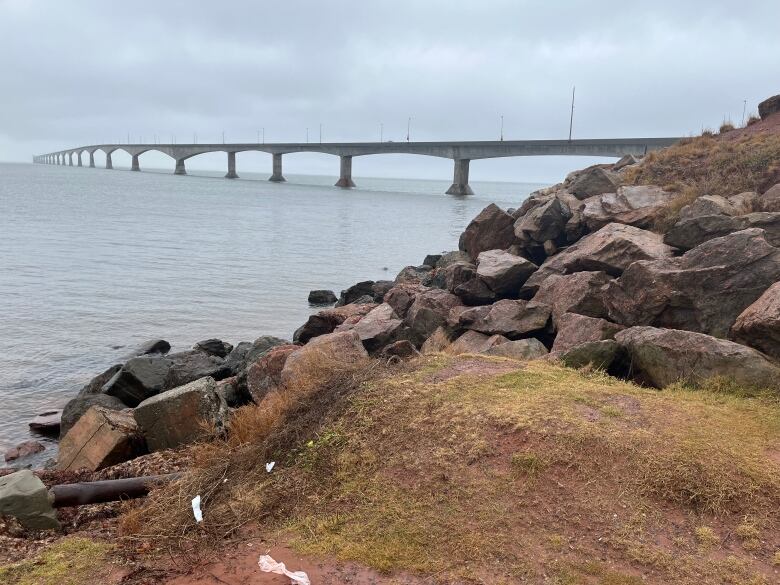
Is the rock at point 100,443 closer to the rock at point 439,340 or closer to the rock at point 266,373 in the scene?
the rock at point 266,373

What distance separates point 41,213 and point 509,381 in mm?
51628

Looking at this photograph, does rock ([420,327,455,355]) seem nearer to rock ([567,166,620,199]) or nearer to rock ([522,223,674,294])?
rock ([522,223,674,294])

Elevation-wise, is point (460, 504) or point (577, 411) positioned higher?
point (577, 411)

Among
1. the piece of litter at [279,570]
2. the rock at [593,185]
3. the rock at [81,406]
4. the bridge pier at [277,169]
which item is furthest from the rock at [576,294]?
the bridge pier at [277,169]

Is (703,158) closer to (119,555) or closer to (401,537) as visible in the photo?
(401,537)

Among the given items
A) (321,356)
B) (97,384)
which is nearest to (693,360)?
(321,356)

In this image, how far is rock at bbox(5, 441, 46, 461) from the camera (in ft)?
30.8

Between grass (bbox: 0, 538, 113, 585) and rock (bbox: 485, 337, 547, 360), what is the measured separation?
560cm

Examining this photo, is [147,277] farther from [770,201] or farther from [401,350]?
[770,201]

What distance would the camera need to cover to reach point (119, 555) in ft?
15.9

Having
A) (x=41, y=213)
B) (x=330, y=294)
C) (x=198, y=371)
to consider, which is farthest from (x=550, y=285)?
(x=41, y=213)

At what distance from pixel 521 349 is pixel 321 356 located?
2860 mm

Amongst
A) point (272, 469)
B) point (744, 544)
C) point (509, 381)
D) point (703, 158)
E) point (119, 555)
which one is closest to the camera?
point (744, 544)

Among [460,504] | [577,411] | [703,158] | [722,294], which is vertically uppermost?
[703,158]
